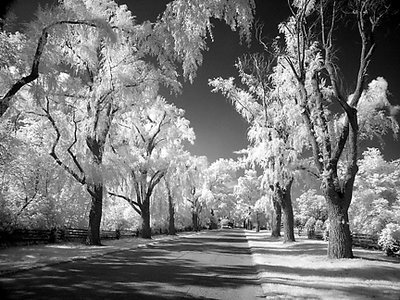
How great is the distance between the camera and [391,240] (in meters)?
15.5

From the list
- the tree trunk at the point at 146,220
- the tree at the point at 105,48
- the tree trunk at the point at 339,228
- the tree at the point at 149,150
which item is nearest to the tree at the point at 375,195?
the tree trunk at the point at 339,228

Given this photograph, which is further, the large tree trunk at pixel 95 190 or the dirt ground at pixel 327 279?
the large tree trunk at pixel 95 190

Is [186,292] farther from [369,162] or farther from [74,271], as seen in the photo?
[369,162]

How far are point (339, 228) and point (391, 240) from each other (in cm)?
562

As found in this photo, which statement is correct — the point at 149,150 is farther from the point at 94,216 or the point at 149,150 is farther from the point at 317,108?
the point at 317,108

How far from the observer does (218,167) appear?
2280 inches

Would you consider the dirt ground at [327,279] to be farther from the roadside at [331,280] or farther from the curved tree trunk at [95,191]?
the curved tree trunk at [95,191]

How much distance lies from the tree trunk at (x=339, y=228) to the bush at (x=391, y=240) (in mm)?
4836

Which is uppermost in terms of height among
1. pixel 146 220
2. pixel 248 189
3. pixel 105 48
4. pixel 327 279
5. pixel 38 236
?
pixel 105 48

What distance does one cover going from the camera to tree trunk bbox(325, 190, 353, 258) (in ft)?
39.5

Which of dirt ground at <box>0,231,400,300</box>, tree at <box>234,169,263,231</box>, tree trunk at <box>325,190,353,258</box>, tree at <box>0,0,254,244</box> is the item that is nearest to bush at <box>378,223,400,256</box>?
tree trunk at <box>325,190,353,258</box>

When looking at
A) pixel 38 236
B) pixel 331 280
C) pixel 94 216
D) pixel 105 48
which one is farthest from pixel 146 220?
pixel 331 280

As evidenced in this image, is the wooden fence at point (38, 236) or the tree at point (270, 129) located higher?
the tree at point (270, 129)

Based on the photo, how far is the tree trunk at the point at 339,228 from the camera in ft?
39.5
